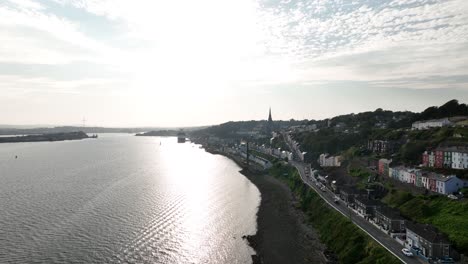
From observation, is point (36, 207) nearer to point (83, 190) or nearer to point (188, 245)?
point (83, 190)

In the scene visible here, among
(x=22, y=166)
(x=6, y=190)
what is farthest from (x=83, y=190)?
(x=22, y=166)

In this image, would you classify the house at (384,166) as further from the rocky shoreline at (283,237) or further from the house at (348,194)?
the rocky shoreline at (283,237)

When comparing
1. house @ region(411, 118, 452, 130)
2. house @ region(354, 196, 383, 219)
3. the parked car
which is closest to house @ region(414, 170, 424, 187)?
house @ region(354, 196, 383, 219)

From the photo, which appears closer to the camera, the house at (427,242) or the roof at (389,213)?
the house at (427,242)

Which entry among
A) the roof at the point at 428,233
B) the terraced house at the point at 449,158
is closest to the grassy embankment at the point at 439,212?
the roof at the point at 428,233

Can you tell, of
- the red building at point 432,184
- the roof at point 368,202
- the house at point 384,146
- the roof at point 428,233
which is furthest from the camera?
the house at point 384,146

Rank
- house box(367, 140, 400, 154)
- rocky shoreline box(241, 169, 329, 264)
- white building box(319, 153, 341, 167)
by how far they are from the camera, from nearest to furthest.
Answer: rocky shoreline box(241, 169, 329, 264) → house box(367, 140, 400, 154) → white building box(319, 153, 341, 167)

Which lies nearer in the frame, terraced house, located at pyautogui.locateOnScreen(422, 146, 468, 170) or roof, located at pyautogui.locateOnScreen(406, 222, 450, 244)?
roof, located at pyautogui.locateOnScreen(406, 222, 450, 244)

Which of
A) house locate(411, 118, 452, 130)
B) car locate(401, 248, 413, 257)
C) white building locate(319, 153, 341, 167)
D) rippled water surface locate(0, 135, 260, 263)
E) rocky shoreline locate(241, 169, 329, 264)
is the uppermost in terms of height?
house locate(411, 118, 452, 130)

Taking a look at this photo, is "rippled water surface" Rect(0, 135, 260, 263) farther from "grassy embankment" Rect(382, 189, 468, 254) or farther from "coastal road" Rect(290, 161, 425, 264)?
"grassy embankment" Rect(382, 189, 468, 254)
